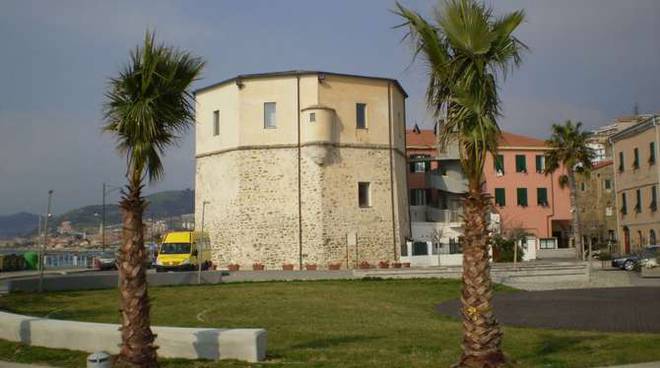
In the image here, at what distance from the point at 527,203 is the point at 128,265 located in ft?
206

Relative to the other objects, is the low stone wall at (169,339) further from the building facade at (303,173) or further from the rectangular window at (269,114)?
the rectangular window at (269,114)

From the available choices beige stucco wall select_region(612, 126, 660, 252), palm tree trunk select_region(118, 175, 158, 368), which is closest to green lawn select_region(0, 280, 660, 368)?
palm tree trunk select_region(118, 175, 158, 368)

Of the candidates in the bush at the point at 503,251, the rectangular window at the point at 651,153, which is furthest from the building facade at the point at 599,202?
the bush at the point at 503,251

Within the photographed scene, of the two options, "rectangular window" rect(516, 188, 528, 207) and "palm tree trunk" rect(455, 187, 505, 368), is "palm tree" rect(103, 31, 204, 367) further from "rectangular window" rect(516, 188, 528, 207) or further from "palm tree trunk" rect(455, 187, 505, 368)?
"rectangular window" rect(516, 188, 528, 207)

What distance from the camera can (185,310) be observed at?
59.9 feet

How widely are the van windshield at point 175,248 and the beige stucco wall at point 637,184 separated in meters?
32.1

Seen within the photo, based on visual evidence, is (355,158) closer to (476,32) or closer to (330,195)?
(330,195)

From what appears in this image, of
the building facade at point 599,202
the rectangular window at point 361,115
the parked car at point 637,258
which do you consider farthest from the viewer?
the building facade at point 599,202

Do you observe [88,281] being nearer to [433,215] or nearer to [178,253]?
[178,253]

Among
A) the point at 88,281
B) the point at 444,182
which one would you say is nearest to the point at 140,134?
the point at 88,281

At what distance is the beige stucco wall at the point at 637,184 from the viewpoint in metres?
47.4

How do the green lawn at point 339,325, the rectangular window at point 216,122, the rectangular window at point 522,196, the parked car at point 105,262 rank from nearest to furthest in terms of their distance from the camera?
the green lawn at point 339,325 → the rectangular window at point 216,122 → the parked car at point 105,262 → the rectangular window at point 522,196

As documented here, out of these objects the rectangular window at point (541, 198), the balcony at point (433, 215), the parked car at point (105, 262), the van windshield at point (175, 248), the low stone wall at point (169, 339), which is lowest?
the low stone wall at point (169, 339)

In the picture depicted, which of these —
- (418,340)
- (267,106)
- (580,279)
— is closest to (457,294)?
(580,279)
